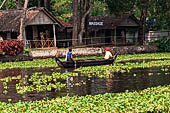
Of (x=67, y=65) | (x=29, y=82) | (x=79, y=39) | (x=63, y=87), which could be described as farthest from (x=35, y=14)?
(x=63, y=87)

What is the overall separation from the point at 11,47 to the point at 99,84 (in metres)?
17.7

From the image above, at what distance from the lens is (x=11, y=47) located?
35.8 metres

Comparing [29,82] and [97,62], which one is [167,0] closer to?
[97,62]

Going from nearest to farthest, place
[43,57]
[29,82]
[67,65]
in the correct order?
[29,82], [67,65], [43,57]

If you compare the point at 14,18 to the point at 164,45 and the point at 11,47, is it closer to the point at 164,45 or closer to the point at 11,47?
the point at 11,47

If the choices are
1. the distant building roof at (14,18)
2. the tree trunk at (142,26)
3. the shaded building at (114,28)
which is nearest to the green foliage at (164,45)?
the tree trunk at (142,26)

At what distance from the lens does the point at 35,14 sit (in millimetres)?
40688

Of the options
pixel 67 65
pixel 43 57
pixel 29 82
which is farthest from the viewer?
pixel 43 57

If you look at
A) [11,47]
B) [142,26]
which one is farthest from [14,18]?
[142,26]

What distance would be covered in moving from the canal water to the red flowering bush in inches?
369

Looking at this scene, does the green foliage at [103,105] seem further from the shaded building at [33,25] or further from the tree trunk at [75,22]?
the tree trunk at [75,22]

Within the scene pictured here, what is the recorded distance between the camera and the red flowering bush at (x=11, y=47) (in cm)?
3541

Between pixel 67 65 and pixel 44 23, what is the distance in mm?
14865

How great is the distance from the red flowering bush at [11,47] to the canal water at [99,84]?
9.36 metres
